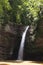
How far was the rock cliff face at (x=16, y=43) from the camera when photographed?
1908cm

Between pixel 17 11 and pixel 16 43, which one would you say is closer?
pixel 16 43

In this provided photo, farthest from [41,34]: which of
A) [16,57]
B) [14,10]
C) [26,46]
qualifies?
[14,10]

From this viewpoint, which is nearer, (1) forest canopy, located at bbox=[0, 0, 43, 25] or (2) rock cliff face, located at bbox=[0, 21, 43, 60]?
(2) rock cliff face, located at bbox=[0, 21, 43, 60]

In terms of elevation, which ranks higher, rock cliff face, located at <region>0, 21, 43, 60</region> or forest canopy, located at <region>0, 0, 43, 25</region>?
forest canopy, located at <region>0, 0, 43, 25</region>

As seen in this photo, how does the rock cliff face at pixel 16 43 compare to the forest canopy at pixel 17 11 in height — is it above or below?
below

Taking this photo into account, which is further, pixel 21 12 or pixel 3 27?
pixel 21 12

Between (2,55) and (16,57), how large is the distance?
48.2 inches

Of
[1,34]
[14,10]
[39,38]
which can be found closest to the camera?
[39,38]

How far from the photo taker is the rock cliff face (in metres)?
19.1

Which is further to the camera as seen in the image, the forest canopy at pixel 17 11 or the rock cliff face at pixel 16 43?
the forest canopy at pixel 17 11

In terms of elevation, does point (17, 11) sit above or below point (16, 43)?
above

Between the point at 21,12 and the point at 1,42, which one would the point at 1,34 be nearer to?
the point at 1,42

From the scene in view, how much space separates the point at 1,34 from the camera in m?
20.2

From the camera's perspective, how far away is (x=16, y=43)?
2088 centimetres
